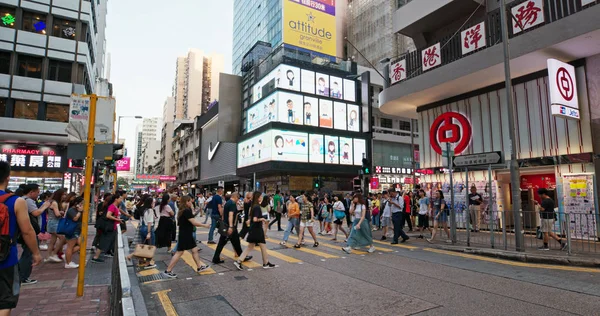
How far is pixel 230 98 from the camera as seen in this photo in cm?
4300

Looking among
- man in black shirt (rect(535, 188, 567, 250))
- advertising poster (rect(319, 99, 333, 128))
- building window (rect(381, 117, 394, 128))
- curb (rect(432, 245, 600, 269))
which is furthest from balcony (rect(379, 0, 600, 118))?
building window (rect(381, 117, 394, 128))

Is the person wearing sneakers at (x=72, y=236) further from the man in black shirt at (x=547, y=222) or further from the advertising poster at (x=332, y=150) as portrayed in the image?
the advertising poster at (x=332, y=150)

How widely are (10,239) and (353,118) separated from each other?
42756 mm

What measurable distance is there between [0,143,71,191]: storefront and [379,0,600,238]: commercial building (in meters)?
23.9

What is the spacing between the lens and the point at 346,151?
4275 centimetres

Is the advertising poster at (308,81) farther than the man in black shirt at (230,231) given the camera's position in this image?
Yes

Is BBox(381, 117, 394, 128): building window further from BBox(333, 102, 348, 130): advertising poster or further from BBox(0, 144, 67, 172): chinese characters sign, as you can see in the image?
BBox(0, 144, 67, 172): chinese characters sign

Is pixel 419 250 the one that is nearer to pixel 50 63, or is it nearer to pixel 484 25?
pixel 484 25

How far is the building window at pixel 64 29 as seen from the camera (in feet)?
86.5

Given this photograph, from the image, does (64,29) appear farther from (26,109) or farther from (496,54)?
(496,54)

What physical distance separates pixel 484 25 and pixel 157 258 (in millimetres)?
14109

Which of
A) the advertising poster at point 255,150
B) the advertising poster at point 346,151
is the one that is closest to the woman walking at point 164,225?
the advertising poster at point 255,150

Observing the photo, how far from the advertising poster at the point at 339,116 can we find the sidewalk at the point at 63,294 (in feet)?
122

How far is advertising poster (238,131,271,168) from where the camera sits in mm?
39072
